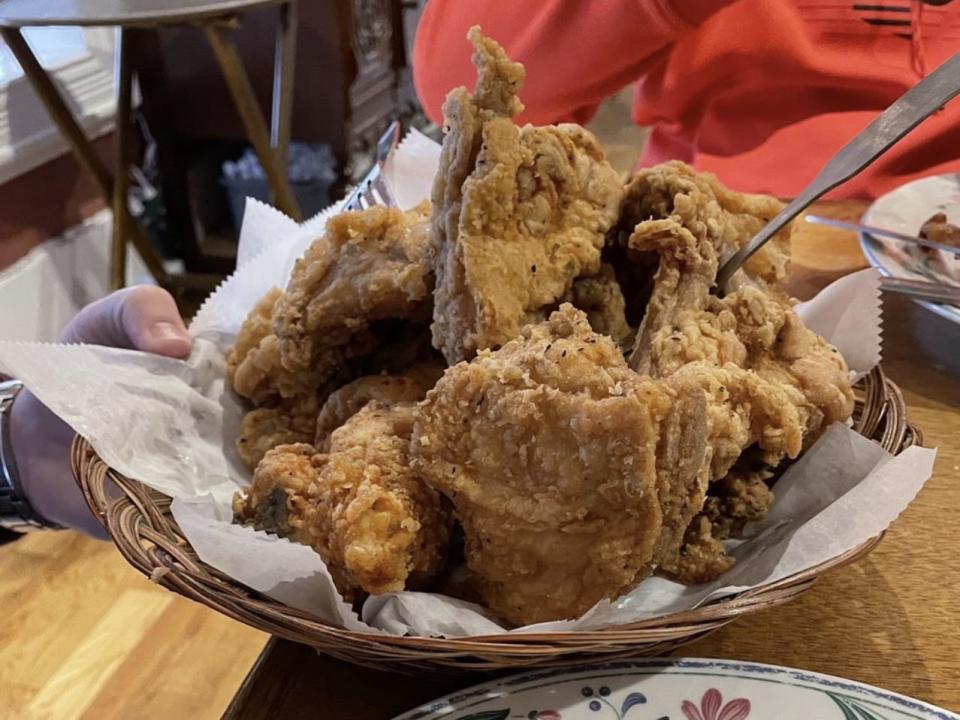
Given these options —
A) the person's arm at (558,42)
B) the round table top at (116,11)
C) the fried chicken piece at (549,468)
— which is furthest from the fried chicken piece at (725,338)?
the round table top at (116,11)

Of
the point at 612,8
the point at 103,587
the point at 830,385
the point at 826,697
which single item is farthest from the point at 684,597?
the point at 103,587

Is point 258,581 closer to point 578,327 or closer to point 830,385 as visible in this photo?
point 578,327

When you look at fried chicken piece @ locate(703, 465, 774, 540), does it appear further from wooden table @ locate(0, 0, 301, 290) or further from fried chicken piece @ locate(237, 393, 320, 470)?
wooden table @ locate(0, 0, 301, 290)

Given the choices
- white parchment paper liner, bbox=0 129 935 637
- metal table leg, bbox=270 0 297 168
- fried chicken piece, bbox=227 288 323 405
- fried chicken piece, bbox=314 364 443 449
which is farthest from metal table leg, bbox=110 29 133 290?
fried chicken piece, bbox=314 364 443 449

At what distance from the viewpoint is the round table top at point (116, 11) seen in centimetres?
195

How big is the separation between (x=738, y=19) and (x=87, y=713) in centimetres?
211

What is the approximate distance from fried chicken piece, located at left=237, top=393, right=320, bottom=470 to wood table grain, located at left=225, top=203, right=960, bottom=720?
349 millimetres

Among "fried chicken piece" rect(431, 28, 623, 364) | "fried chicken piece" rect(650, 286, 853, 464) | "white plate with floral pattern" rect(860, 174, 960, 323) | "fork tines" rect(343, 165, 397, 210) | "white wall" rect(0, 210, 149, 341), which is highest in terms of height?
"fried chicken piece" rect(431, 28, 623, 364)

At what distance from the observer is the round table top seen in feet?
6.40

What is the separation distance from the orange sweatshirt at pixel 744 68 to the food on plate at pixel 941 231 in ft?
1.55

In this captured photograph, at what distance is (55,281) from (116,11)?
118cm

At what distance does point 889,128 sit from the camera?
0.90 m

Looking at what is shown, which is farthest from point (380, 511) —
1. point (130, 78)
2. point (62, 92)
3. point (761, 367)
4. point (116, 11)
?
point (62, 92)

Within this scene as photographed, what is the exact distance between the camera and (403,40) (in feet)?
12.9
